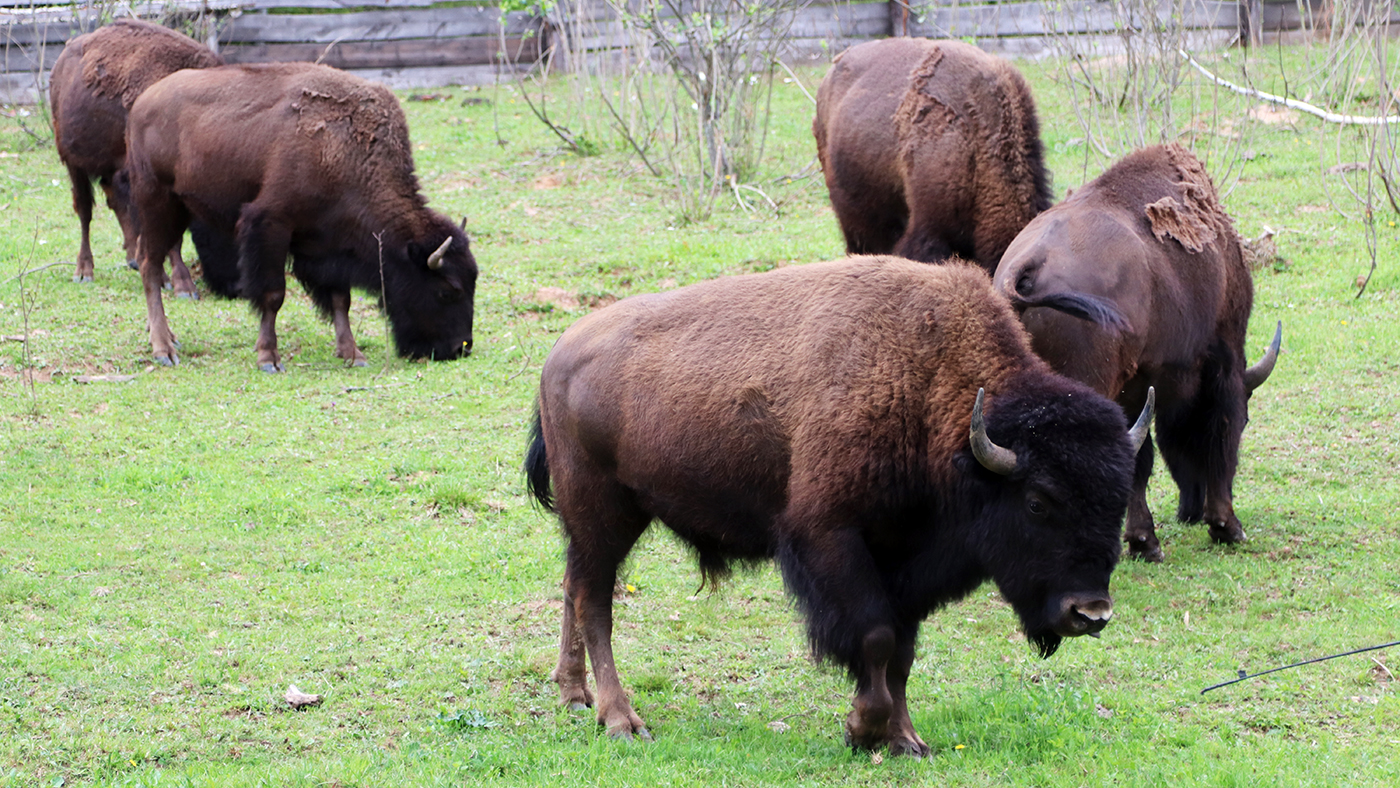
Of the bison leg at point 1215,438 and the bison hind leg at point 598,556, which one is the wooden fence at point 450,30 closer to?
the bison leg at point 1215,438

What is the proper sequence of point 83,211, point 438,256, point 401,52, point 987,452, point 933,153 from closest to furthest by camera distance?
point 987,452 → point 933,153 → point 438,256 → point 83,211 → point 401,52

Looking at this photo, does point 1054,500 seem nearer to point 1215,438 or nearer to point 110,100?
point 1215,438

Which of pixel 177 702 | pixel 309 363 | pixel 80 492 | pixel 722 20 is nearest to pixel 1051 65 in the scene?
pixel 722 20

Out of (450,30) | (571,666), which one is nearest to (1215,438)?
(571,666)

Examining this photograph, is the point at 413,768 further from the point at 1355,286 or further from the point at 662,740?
the point at 1355,286

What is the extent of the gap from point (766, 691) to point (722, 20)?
37.1ft

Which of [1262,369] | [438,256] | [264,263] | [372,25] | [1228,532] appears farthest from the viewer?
[372,25]

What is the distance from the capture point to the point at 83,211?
13.2 meters

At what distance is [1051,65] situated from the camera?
2056 cm

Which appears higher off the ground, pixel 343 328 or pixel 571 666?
pixel 571 666

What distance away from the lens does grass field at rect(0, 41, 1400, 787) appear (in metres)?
4.93

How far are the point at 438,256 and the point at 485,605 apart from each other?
200 inches

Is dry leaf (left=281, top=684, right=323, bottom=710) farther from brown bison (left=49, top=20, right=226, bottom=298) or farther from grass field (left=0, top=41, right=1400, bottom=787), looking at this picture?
brown bison (left=49, top=20, right=226, bottom=298)

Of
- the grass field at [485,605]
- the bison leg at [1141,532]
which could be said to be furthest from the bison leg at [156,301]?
the bison leg at [1141,532]
